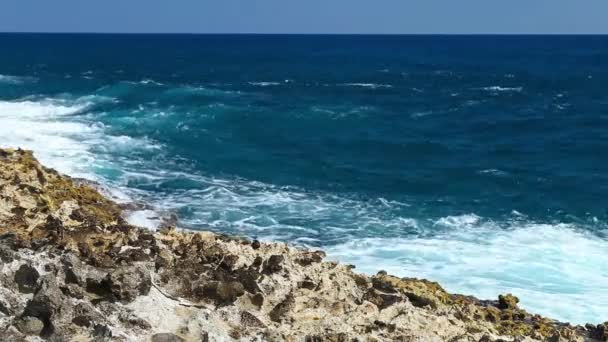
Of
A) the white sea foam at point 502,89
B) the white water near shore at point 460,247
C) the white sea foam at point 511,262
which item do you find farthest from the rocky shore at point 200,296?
the white sea foam at point 502,89

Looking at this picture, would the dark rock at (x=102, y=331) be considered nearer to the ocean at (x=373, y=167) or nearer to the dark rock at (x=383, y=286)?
the dark rock at (x=383, y=286)

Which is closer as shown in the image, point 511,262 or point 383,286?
point 383,286

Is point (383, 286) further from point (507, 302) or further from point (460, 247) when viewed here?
point (460, 247)

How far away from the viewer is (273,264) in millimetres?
15078

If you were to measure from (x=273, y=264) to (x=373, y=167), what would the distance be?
23.6 metres

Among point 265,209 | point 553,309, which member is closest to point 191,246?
point 553,309

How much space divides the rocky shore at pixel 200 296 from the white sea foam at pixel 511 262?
277 cm

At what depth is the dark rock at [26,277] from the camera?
11984 mm

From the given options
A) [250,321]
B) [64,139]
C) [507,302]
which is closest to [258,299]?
[250,321]

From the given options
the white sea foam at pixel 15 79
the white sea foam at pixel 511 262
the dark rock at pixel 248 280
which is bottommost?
the dark rock at pixel 248 280

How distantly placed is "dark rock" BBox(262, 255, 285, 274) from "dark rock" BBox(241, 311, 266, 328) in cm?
226

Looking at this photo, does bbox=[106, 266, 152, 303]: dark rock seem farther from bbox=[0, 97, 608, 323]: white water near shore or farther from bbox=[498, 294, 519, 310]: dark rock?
bbox=[0, 97, 608, 323]: white water near shore

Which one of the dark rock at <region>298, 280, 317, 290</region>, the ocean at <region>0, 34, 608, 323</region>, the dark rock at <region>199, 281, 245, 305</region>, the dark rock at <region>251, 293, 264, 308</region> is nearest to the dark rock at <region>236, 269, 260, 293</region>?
the dark rock at <region>251, 293, 264, 308</region>

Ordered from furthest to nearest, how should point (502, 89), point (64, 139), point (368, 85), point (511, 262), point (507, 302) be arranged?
1. point (368, 85)
2. point (502, 89)
3. point (64, 139)
4. point (511, 262)
5. point (507, 302)
